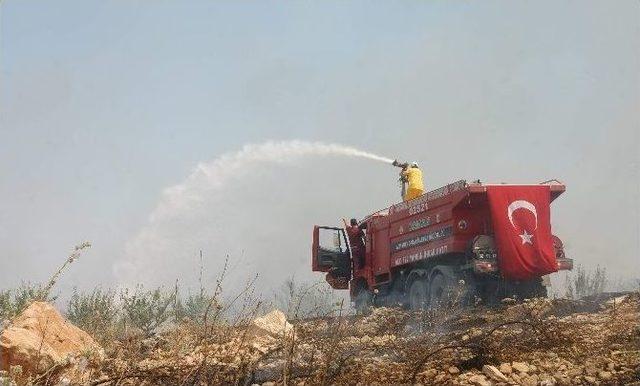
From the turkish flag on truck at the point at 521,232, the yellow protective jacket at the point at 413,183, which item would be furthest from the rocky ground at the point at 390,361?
the yellow protective jacket at the point at 413,183

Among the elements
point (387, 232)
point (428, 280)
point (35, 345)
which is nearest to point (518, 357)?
point (35, 345)

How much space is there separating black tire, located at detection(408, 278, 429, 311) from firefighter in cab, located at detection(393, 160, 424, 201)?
2197 mm

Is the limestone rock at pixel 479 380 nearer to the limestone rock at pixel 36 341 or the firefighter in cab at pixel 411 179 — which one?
the limestone rock at pixel 36 341

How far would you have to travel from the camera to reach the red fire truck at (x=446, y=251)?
11453mm

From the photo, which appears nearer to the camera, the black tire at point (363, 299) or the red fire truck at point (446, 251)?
the red fire truck at point (446, 251)

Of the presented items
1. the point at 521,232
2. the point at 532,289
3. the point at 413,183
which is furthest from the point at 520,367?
the point at 413,183

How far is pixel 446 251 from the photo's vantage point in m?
12.0

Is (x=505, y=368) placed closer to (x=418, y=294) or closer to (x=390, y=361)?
(x=390, y=361)

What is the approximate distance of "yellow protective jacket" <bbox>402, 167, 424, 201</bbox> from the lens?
46.7 feet

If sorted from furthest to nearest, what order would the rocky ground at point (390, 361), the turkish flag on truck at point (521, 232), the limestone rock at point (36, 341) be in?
the turkish flag on truck at point (521, 232) < the limestone rock at point (36, 341) < the rocky ground at point (390, 361)

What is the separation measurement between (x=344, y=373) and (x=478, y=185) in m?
7.30

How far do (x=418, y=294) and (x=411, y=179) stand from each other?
2983 millimetres

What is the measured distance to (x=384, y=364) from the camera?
5.65m

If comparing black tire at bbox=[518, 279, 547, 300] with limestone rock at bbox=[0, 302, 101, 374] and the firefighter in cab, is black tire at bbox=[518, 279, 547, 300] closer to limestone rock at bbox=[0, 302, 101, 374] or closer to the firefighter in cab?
the firefighter in cab
